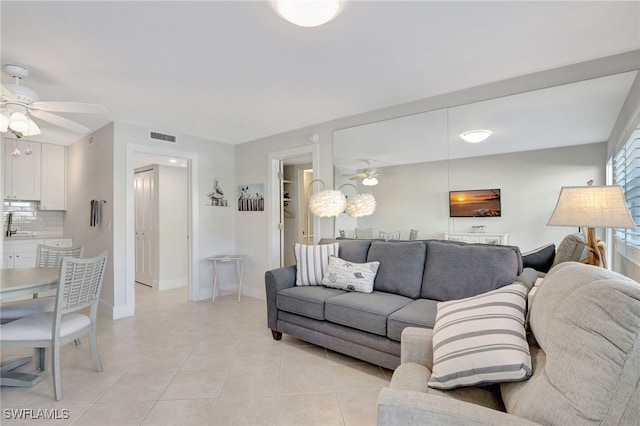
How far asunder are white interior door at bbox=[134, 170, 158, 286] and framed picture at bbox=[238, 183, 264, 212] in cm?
160

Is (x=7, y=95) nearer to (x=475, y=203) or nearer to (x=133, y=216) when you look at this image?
(x=133, y=216)

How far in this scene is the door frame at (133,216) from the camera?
12.3ft

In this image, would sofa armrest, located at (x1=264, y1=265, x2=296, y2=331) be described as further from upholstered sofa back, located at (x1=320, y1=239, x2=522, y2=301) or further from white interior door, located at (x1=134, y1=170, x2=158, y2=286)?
white interior door, located at (x1=134, y1=170, x2=158, y2=286)

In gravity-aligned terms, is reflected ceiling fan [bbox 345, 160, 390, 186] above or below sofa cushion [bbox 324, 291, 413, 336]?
above

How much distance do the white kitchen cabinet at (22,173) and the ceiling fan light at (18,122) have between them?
9.33 feet

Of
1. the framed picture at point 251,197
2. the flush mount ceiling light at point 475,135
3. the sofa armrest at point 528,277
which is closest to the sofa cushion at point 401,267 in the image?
the sofa armrest at point 528,277

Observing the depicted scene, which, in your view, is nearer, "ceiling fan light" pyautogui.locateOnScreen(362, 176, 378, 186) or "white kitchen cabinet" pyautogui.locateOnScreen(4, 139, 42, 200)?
"ceiling fan light" pyautogui.locateOnScreen(362, 176, 378, 186)

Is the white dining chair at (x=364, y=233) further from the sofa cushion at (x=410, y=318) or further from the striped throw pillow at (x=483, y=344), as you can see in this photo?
the striped throw pillow at (x=483, y=344)

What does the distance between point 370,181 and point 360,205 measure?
0.98 feet

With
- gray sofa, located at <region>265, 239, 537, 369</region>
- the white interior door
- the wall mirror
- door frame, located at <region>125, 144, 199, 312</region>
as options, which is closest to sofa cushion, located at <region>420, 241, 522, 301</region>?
gray sofa, located at <region>265, 239, 537, 369</region>

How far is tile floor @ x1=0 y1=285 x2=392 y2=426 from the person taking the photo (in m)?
1.86

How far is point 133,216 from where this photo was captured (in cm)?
379

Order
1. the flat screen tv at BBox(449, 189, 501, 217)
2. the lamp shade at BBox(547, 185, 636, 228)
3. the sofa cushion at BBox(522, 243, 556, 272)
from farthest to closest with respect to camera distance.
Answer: the flat screen tv at BBox(449, 189, 501, 217) → the sofa cushion at BBox(522, 243, 556, 272) → the lamp shade at BBox(547, 185, 636, 228)

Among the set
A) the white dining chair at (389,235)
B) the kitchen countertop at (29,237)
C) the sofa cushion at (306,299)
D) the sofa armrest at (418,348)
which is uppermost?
the white dining chair at (389,235)
